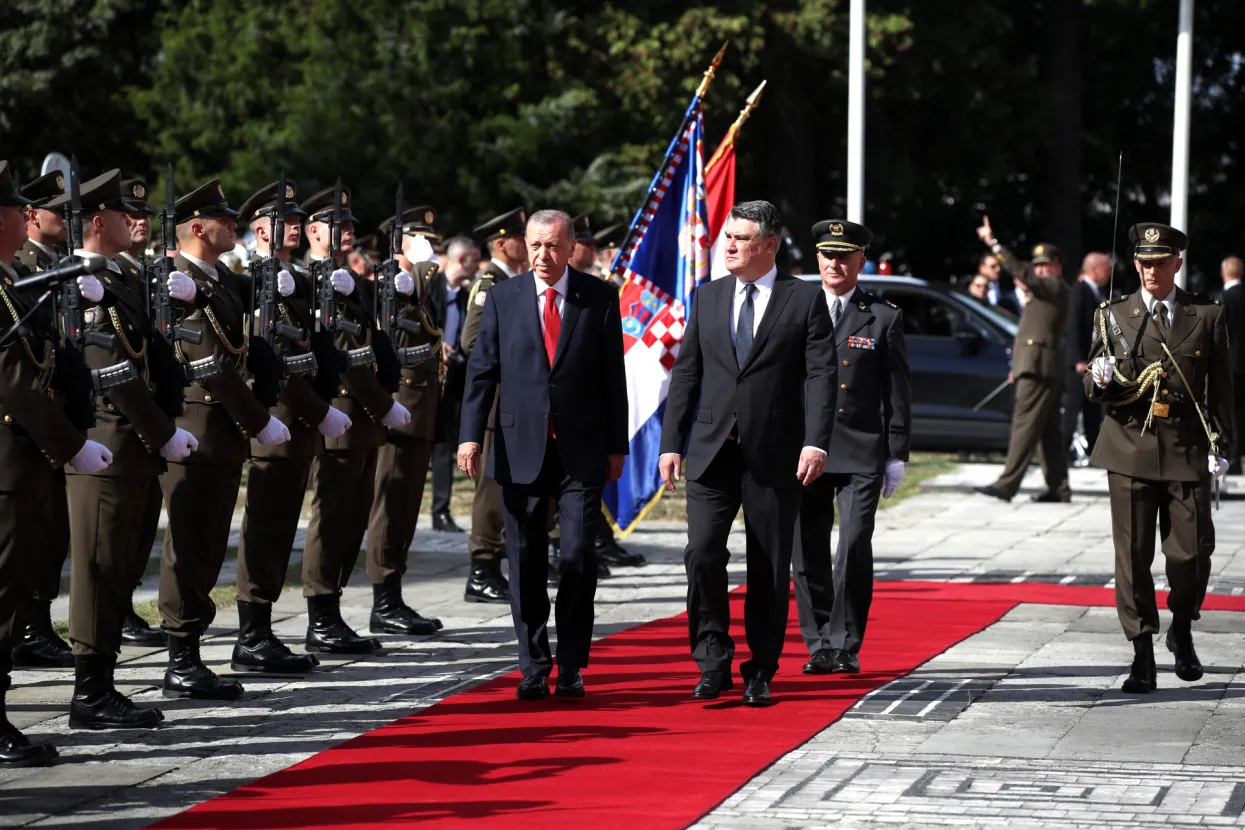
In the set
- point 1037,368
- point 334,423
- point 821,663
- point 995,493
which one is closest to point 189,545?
point 334,423

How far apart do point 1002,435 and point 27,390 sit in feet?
48.5

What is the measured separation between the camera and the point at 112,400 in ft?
24.3

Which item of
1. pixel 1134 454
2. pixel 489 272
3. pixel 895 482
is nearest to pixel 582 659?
pixel 895 482

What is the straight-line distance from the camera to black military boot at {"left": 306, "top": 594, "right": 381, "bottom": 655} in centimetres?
934

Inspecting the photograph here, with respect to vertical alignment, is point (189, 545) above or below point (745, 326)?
below

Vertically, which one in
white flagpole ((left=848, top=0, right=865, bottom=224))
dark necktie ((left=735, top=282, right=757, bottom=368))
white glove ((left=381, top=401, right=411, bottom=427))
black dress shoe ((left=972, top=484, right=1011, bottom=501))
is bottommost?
black dress shoe ((left=972, top=484, right=1011, bottom=501))

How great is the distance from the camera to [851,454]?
357 inches

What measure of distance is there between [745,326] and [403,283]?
2425mm

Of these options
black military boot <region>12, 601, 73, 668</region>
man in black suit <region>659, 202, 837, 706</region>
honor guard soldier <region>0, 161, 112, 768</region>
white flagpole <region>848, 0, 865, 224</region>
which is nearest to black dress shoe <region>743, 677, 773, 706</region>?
man in black suit <region>659, 202, 837, 706</region>

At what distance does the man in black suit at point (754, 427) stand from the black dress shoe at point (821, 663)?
79cm

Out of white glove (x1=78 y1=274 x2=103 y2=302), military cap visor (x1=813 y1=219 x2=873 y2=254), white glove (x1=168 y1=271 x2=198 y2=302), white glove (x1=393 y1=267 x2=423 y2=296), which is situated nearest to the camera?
white glove (x1=78 y1=274 x2=103 y2=302)

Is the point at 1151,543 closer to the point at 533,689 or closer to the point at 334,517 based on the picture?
the point at 533,689

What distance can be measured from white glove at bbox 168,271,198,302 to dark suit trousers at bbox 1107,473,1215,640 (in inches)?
158

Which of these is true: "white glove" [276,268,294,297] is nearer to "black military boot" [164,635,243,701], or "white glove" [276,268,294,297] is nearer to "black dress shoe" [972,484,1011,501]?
"black military boot" [164,635,243,701]
